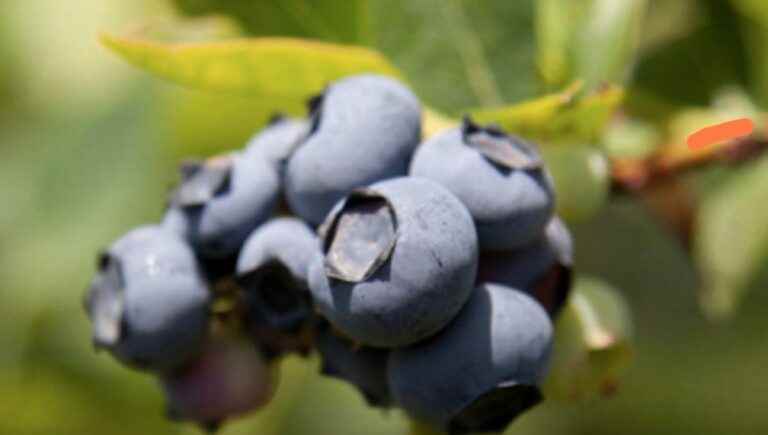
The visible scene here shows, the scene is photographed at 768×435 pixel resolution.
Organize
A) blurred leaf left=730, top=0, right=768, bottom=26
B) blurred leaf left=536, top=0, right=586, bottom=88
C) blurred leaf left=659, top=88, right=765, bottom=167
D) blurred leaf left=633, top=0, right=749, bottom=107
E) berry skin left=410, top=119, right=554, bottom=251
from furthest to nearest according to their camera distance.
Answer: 1. blurred leaf left=633, top=0, right=749, bottom=107
2. blurred leaf left=730, top=0, right=768, bottom=26
3. blurred leaf left=659, top=88, right=765, bottom=167
4. blurred leaf left=536, top=0, right=586, bottom=88
5. berry skin left=410, top=119, right=554, bottom=251

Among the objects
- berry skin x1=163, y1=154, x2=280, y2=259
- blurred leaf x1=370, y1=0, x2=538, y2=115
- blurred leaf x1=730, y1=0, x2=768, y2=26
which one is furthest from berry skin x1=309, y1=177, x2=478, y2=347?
blurred leaf x1=730, y1=0, x2=768, y2=26

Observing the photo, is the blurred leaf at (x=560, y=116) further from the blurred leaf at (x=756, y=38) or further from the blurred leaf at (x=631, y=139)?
the blurred leaf at (x=756, y=38)

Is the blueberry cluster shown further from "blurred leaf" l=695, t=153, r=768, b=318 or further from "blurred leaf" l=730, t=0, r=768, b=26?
"blurred leaf" l=730, t=0, r=768, b=26

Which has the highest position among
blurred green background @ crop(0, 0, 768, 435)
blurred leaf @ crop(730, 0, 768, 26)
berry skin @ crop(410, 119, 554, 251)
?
berry skin @ crop(410, 119, 554, 251)

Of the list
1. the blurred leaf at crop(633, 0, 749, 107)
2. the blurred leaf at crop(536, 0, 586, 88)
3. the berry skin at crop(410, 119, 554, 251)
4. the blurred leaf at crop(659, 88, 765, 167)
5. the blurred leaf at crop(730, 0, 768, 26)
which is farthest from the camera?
the blurred leaf at crop(633, 0, 749, 107)

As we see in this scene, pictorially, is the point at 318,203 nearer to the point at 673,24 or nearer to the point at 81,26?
the point at 673,24

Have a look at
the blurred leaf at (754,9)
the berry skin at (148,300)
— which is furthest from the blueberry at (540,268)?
the blurred leaf at (754,9)
